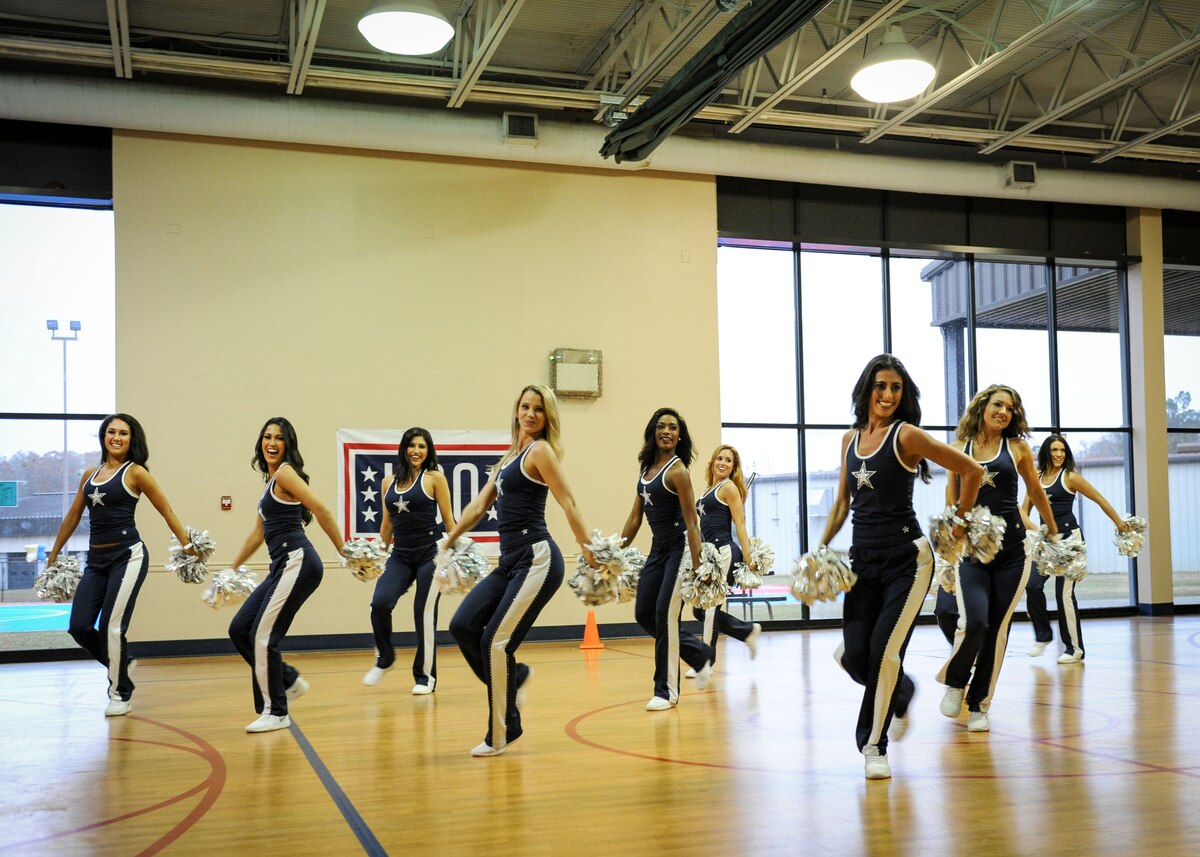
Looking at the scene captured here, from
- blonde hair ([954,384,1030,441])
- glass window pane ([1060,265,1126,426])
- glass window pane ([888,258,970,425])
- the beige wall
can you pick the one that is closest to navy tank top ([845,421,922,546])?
blonde hair ([954,384,1030,441])

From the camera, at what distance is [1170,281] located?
1566 cm

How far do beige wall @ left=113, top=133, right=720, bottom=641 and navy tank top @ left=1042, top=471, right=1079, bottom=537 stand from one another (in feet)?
14.2

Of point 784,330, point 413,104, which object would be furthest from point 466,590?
point 784,330

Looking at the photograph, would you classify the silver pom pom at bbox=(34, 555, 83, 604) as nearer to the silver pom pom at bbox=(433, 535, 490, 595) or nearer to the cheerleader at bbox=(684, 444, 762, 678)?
the silver pom pom at bbox=(433, 535, 490, 595)

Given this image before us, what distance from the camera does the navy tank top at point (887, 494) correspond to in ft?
15.9

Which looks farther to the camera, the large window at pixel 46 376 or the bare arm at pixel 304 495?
the large window at pixel 46 376

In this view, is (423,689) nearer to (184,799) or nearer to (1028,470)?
(184,799)

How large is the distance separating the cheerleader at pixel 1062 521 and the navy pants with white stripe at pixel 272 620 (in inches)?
246

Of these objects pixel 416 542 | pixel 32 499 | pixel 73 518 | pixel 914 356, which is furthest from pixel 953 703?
pixel 32 499

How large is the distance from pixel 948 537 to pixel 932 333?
31.9ft

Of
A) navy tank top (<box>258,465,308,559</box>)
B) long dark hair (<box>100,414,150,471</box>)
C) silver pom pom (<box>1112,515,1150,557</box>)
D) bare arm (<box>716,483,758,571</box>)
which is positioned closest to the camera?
navy tank top (<box>258,465,308,559</box>)

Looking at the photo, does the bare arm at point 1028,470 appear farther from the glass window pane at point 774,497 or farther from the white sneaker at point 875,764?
the glass window pane at point 774,497

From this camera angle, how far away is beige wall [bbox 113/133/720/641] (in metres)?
11.2

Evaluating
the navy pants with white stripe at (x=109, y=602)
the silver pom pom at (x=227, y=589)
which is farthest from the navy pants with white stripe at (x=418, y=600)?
the navy pants with white stripe at (x=109, y=602)
